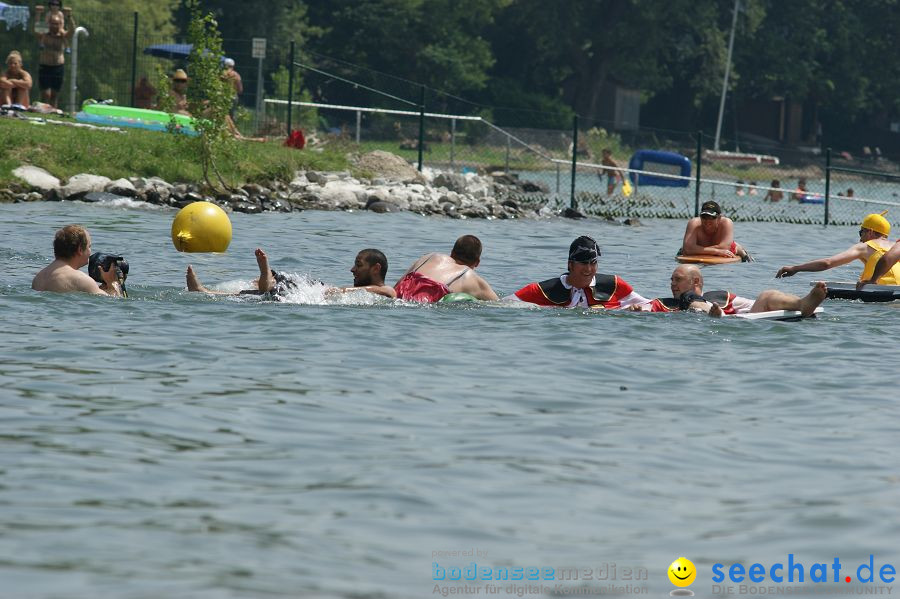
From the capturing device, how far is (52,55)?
103ft

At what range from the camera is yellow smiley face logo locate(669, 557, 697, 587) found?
6551 mm

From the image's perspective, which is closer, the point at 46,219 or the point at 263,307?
the point at 263,307

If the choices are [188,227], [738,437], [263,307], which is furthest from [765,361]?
[188,227]

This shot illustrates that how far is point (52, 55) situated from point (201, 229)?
15.3m

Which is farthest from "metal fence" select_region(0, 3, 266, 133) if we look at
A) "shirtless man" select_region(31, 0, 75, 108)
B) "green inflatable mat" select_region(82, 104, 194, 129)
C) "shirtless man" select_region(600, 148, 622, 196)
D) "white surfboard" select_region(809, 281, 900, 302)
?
"white surfboard" select_region(809, 281, 900, 302)

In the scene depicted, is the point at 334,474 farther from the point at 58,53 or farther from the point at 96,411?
the point at 58,53

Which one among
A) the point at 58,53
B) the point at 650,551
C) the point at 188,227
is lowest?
the point at 650,551

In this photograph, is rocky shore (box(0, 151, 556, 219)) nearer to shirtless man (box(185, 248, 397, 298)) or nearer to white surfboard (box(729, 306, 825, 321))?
shirtless man (box(185, 248, 397, 298))

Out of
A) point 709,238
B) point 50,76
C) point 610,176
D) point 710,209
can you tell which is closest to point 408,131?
point 610,176

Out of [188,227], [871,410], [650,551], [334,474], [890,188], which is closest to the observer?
[650,551]

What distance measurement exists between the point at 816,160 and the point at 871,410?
2966 inches

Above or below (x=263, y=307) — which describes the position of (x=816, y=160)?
above

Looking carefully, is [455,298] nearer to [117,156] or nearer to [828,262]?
[828,262]

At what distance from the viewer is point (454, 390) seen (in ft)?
34.2
